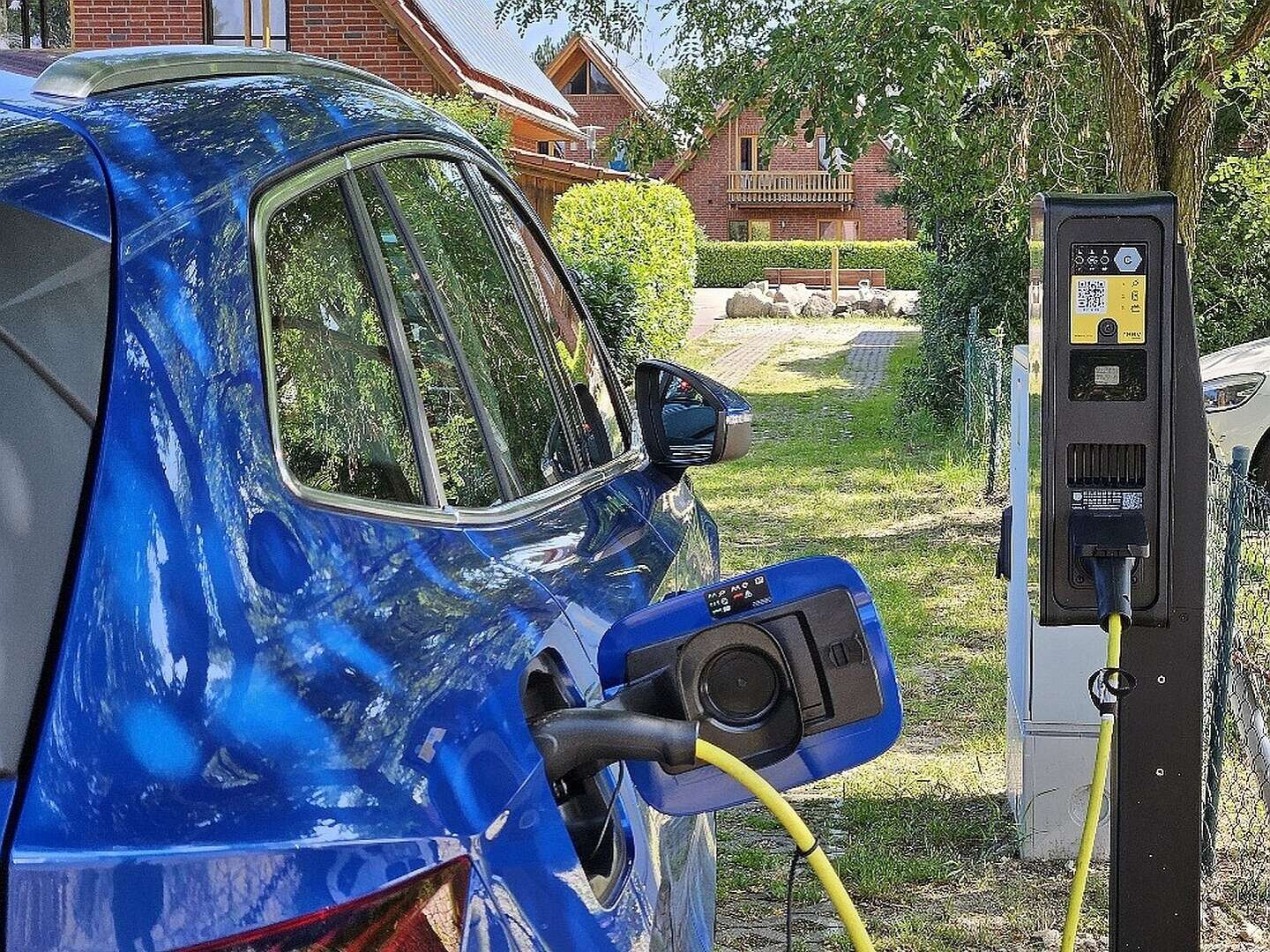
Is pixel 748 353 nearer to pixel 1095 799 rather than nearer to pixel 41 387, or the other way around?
pixel 1095 799

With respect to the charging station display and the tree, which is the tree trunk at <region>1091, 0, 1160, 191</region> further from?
the charging station display

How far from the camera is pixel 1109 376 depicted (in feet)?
10.1

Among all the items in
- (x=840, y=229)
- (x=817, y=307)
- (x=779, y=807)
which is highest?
(x=840, y=229)

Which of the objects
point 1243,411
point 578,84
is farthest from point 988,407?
point 578,84

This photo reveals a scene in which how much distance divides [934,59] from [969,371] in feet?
21.6

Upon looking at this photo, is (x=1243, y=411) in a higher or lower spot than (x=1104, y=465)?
lower

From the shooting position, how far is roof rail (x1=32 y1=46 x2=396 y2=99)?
1775 mm

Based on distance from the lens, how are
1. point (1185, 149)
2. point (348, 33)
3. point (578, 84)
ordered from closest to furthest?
point (1185, 149), point (348, 33), point (578, 84)

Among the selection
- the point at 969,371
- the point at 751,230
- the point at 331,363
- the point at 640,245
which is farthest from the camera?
the point at 751,230

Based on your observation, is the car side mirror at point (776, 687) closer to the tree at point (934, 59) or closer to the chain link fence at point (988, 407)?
the tree at point (934, 59)

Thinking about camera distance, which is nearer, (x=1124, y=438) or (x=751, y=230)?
(x=1124, y=438)

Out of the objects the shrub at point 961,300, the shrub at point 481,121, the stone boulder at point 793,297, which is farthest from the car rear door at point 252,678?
the stone boulder at point 793,297

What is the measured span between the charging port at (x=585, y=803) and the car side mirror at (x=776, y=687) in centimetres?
6

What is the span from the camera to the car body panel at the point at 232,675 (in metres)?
1.22
